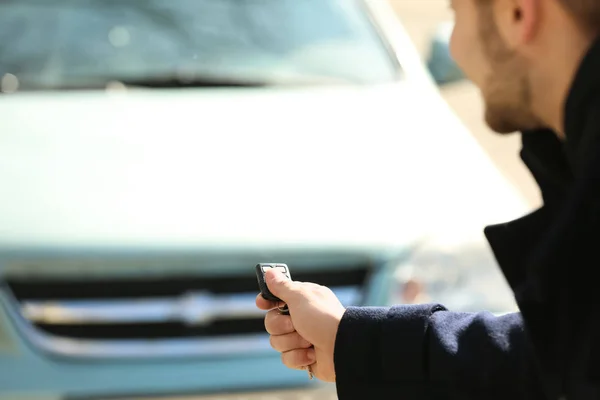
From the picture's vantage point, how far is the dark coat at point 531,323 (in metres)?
1.00

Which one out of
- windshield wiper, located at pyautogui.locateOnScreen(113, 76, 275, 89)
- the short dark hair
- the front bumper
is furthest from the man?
windshield wiper, located at pyautogui.locateOnScreen(113, 76, 275, 89)

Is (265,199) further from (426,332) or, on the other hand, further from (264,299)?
(426,332)

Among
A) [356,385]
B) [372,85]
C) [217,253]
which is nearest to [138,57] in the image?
[372,85]

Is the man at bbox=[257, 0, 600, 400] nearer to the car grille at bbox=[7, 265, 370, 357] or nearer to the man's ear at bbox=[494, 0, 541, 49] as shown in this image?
the man's ear at bbox=[494, 0, 541, 49]

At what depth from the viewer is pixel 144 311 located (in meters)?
2.26

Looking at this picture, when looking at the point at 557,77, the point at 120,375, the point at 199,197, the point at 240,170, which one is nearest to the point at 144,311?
the point at 120,375

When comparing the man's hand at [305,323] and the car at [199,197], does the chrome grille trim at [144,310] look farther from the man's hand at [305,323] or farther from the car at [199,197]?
the man's hand at [305,323]

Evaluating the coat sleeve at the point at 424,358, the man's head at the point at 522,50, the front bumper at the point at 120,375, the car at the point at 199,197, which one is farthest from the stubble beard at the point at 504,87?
the front bumper at the point at 120,375

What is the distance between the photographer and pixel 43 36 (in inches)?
117

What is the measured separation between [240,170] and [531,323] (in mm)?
→ 1474

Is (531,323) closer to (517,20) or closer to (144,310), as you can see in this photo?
(517,20)

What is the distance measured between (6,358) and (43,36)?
1192 mm

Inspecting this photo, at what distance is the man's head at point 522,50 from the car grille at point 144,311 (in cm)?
116

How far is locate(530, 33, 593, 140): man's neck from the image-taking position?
3.42 ft
